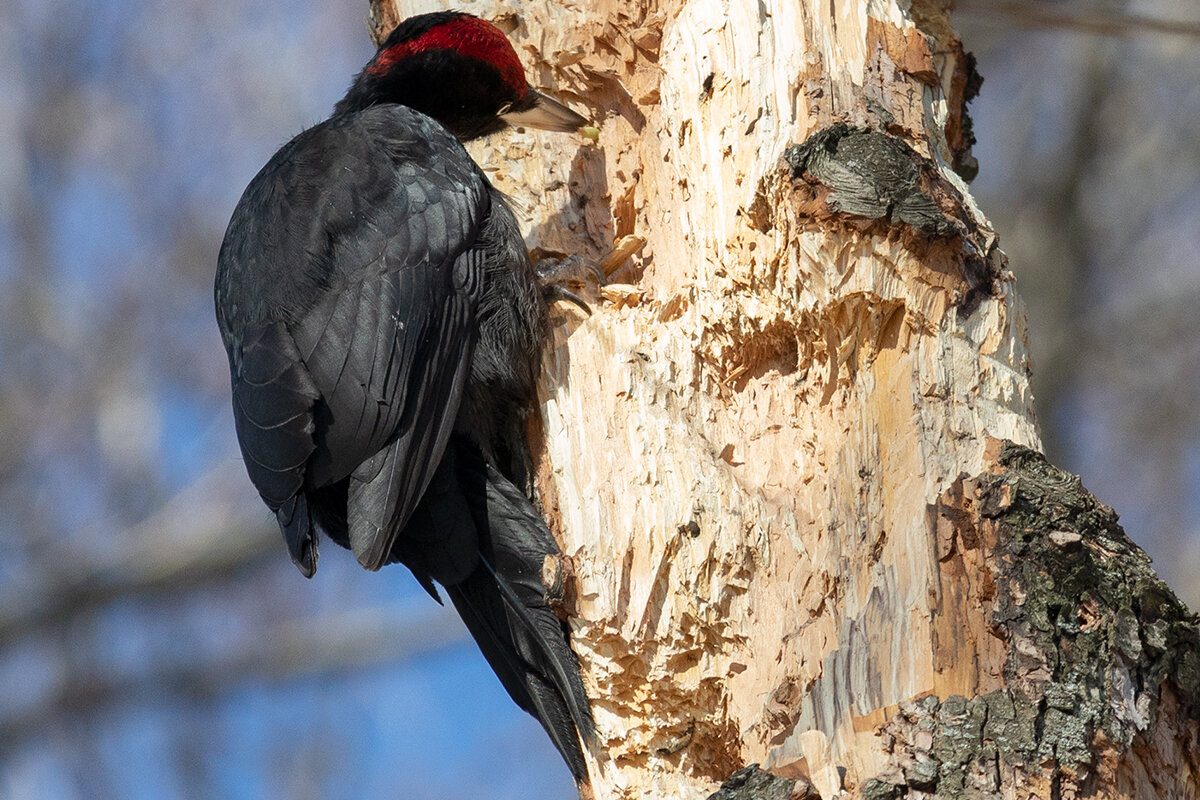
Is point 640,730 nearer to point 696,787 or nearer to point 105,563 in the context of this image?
point 696,787

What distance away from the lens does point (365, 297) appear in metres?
3.00

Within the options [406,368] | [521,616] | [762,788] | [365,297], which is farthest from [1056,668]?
[365,297]

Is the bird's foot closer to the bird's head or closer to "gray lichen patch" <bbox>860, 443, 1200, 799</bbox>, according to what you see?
the bird's head

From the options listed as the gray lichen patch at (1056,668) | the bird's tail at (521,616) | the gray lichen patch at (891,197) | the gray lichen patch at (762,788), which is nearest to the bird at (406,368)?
the bird's tail at (521,616)

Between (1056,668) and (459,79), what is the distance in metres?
2.37

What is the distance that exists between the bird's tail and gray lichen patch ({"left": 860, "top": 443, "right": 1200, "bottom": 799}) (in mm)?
875

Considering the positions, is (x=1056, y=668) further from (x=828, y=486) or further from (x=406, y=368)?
(x=406, y=368)

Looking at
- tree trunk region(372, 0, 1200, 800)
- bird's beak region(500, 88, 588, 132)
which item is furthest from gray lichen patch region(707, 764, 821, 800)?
bird's beak region(500, 88, 588, 132)

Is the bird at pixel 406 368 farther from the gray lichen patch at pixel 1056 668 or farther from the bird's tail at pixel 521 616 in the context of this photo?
the gray lichen patch at pixel 1056 668

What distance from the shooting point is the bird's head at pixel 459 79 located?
3498mm

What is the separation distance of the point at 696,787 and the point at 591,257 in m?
1.41

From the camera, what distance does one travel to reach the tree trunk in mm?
2092

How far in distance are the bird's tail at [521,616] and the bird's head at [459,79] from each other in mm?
1079

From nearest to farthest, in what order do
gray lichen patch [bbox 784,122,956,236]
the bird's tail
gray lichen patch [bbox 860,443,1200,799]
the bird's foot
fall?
gray lichen patch [bbox 860,443,1200,799] < gray lichen patch [bbox 784,122,956,236] < the bird's tail < the bird's foot
